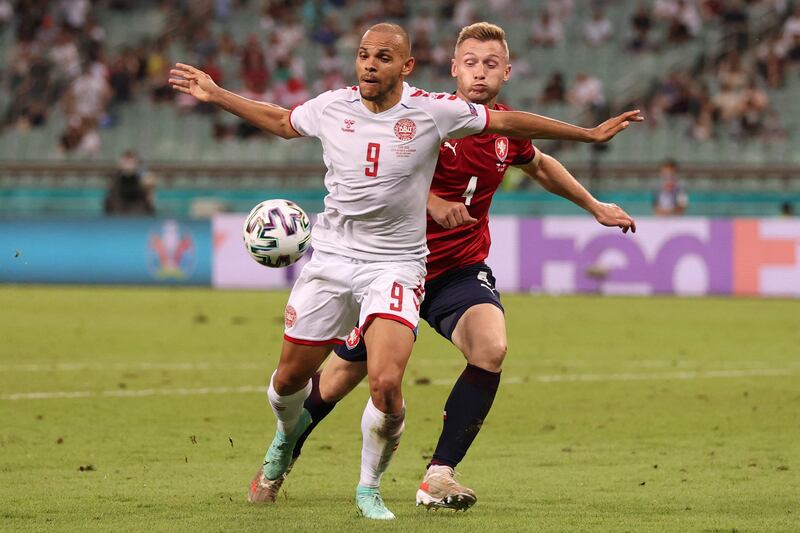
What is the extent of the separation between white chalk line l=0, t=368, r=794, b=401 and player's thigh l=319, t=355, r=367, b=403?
4.25 metres

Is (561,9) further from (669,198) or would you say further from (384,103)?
(384,103)

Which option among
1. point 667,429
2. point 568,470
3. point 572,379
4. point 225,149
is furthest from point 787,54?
point 568,470

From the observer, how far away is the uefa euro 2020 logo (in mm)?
22828

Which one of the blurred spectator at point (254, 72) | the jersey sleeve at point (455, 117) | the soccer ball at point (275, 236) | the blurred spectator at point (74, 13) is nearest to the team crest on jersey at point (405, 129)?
the jersey sleeve at point (455, 117)

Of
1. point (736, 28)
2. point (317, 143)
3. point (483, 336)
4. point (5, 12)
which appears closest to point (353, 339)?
point (483, 336)

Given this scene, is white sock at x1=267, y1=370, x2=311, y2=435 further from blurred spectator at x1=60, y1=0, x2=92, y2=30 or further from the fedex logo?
blurred spectator at x1=60, y1=0, x2=92, y2=30

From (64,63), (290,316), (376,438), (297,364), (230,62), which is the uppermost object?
(230,62)

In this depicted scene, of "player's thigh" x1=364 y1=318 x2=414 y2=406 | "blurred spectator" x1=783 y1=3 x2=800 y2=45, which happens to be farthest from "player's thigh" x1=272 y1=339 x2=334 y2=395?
"blurred spectator" x1=783 y1=3 x2=800 y2=45

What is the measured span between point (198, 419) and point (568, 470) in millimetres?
3038

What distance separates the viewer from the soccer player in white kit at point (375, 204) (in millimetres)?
6199

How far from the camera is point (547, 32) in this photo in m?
28.7

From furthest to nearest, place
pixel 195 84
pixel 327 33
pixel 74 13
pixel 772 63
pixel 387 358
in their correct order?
pixel 74 13, pixel 327 33, pixel 772 63, pixel 195 84, pixel 387 358

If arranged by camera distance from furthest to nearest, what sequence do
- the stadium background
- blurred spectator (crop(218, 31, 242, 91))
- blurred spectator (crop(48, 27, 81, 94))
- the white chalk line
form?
blurred spectator (crop(48, 27, 81, 94)) → blurred spectator (crop(218, 31, 242, 91)) → the stadium background → the white chalk line

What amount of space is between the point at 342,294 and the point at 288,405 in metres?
0.63
